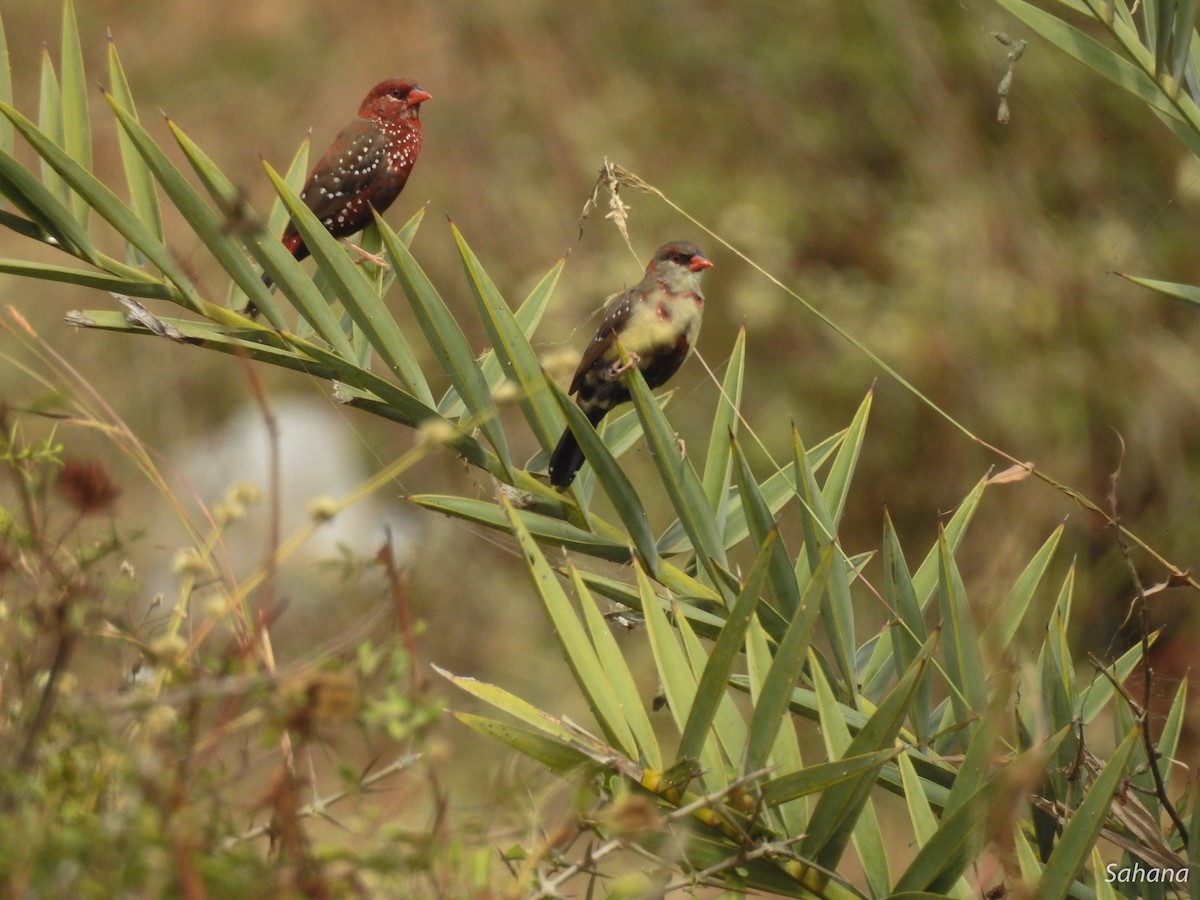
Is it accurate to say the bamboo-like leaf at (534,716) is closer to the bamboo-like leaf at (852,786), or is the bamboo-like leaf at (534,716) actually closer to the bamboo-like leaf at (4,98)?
the bamboo-like leaf at (852,786)

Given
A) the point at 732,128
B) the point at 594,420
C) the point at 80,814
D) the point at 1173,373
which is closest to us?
the point at 80,814

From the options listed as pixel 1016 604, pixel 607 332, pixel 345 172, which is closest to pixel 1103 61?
pixel 1016 604

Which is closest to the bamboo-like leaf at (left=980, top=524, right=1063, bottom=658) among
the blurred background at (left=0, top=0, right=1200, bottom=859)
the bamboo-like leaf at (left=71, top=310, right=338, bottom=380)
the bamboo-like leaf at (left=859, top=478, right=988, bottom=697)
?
the bamboo-like leaf at (left=859, top=478, right=988, bottom=697)

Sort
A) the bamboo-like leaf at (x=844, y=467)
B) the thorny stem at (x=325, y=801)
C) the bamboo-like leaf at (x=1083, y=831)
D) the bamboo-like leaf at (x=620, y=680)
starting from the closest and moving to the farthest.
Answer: the thorny stem at (x=325, y=801)
the bamboo-like leaf at (x=1083, y=831)
the bamboo-like leaf at (x=620, y=680)
the bamboo-like leaf at (x=844, y=467)

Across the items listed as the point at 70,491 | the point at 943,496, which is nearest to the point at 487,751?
the point at 943,496

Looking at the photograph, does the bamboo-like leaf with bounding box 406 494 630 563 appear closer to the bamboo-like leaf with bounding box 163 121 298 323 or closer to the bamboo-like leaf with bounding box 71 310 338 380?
the bamboo-like leaf with bounding box 71 310 338 380

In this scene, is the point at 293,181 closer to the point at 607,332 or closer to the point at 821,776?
the point at 607,332

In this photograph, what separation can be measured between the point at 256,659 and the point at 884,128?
20.5ft

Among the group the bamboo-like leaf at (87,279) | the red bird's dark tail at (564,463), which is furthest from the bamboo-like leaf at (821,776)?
the bamboo-like leaf at (87,279)

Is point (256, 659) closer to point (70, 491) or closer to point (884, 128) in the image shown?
point (70, 491)

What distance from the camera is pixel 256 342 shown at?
2.19 metres

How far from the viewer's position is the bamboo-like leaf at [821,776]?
1.69m

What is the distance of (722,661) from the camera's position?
5.70 ft

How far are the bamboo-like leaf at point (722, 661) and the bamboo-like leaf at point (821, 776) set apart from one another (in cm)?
11
